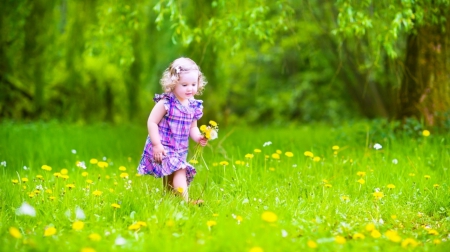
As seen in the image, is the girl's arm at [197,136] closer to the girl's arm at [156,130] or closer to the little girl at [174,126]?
the little girl at [174,126]

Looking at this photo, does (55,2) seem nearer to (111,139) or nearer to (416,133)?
(111,139)

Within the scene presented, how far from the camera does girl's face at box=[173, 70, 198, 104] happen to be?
3797 millimetres

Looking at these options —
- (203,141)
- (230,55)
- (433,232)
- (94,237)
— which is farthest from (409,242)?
(230,55)

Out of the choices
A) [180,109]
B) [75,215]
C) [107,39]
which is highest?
[107,39]

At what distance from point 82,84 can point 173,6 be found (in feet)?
19.2

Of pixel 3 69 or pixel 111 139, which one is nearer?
pixel 111 139

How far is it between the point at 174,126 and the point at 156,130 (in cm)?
16

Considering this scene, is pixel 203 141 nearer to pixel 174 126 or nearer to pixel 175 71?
pixel 174 126

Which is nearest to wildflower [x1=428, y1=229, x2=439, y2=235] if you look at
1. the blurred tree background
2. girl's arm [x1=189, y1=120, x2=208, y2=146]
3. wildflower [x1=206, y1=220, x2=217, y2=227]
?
wildflower [x1=206, y1=220, x2=217, y2=227]

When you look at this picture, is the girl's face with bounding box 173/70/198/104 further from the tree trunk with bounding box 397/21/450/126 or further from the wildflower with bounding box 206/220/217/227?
the tree trunk with bounding box 397/21/450/126

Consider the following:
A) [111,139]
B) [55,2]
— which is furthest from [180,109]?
[55,2]

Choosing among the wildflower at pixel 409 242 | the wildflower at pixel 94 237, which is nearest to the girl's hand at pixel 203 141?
the wildflower at pixel 94 237

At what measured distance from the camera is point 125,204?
3.49m

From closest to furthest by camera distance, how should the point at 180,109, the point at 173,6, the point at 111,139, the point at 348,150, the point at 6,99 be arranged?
1. the point at 180,109
2. the point at 173,6
3. the point at 348,150
4. the point at 111,139
5. the point at 6,99
